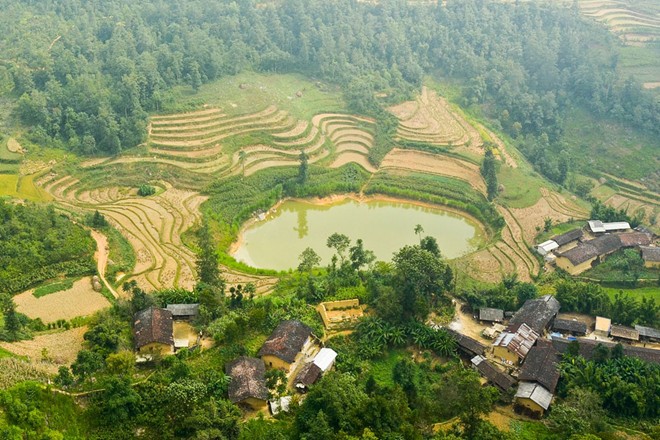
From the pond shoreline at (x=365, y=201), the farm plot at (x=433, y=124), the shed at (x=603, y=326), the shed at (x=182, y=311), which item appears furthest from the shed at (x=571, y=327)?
the farm plot at (x=433, y=124)

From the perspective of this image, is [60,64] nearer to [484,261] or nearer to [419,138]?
[419,138]

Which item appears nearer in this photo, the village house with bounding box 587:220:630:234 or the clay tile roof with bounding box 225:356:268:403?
the clay tile roof with bounding box 225:356:268:403

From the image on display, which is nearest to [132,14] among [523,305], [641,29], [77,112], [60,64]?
[60,64]

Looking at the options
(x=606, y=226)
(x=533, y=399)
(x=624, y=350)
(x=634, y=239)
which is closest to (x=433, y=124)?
(x=606, y=226)

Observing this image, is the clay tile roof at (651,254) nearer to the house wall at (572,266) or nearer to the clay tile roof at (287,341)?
the house wall at (572,266)

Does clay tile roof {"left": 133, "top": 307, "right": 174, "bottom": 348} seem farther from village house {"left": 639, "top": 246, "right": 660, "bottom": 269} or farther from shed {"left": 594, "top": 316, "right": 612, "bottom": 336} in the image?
village house {"left": 639, "top": 246, "right": 660, "bottom": 269}

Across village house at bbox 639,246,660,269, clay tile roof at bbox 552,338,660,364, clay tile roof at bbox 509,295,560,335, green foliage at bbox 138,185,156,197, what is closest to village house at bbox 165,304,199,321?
clay tile roof at bbox 509,295,560,335

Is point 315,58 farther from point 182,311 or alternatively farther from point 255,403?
point 255,403
